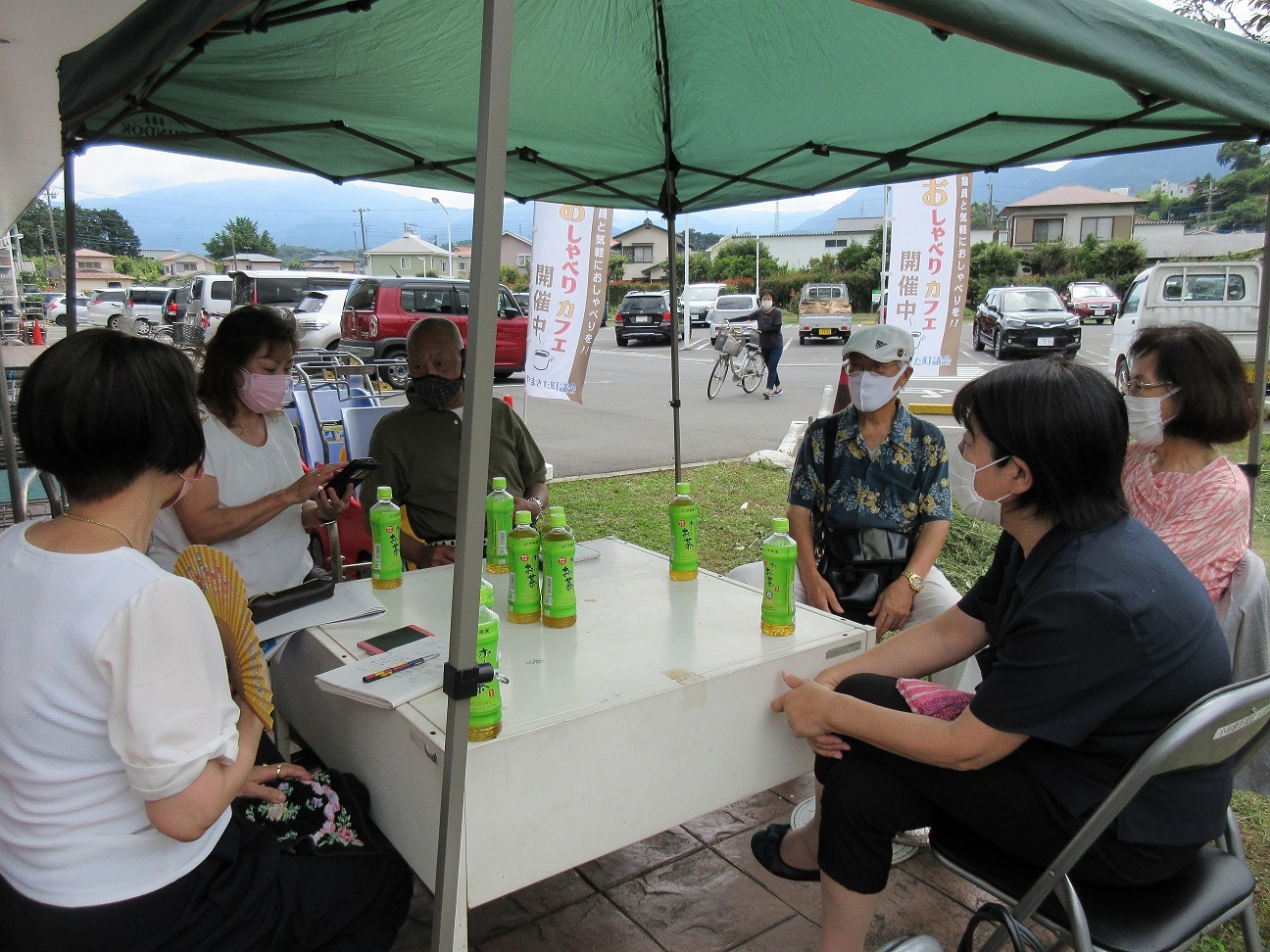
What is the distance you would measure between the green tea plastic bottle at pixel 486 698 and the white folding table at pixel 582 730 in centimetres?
3

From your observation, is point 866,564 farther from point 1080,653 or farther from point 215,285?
point 215,285

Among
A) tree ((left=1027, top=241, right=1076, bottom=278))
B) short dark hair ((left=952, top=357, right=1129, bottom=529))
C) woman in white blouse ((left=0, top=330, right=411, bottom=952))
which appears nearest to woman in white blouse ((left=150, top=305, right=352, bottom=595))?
woman in white blouse ((left=0, top=330, right=411, bottom=952))

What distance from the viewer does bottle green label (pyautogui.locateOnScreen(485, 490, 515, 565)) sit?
2.31 m

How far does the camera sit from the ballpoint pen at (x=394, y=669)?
1577mm

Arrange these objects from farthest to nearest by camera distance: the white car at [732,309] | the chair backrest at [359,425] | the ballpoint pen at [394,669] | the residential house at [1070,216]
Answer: the residential house at [1070,216], the white car at [732,309], the chair backrest at [359,425], the ballpoint pen at [394,669]

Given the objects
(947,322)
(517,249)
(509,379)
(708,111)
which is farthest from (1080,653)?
(517,249)

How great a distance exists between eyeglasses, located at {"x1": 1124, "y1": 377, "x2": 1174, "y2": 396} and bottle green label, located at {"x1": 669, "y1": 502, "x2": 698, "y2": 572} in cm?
125

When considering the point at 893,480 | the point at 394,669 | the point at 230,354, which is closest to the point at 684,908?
the point at 394,669

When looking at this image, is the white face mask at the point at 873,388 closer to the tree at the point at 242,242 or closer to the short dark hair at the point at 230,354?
the short dark hair at the point at 230,354

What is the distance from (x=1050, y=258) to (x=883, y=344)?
138 feet

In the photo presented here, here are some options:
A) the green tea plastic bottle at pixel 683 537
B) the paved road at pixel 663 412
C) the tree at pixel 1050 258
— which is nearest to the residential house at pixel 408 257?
the tree at pixel 1050 258

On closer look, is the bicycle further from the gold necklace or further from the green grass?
the gold necklace

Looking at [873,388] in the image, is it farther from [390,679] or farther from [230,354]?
[230,354]

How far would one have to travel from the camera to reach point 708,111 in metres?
3.38
